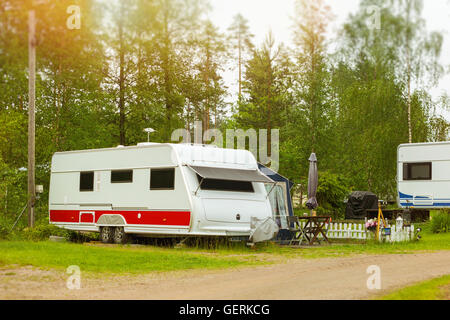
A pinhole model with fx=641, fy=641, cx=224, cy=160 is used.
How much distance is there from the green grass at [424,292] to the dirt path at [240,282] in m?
0.26

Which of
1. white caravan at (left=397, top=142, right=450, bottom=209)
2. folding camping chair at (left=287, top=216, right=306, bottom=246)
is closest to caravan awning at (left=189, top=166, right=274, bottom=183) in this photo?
folding camping chair at (left=287, top=216, right=306, bottom=246)

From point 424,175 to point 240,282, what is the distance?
52.1ft

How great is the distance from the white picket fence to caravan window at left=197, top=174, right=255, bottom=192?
3.23 meters

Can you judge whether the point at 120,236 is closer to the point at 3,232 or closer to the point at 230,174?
the point at 3,232

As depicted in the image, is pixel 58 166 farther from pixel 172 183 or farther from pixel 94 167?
pixel 172 183

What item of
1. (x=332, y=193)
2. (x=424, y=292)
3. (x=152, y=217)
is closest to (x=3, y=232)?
(x=152, y=217)

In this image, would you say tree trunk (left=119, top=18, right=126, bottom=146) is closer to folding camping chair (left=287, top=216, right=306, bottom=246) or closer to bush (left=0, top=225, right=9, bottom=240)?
bush (left=0, top=225, right=9, bottom=240)

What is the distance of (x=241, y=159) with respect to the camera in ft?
56.0

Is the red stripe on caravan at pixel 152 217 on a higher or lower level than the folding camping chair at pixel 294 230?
higher

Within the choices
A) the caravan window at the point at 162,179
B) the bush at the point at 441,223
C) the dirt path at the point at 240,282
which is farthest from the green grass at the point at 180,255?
the bush at the point at 441,223

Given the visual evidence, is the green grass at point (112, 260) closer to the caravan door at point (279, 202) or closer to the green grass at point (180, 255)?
the green grass at point (180, 255)

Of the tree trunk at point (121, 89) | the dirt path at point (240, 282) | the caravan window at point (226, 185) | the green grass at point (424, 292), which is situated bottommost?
the dirt path at point (240, 282)

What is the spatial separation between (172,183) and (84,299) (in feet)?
26.4

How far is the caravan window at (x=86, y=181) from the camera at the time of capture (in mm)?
18016
